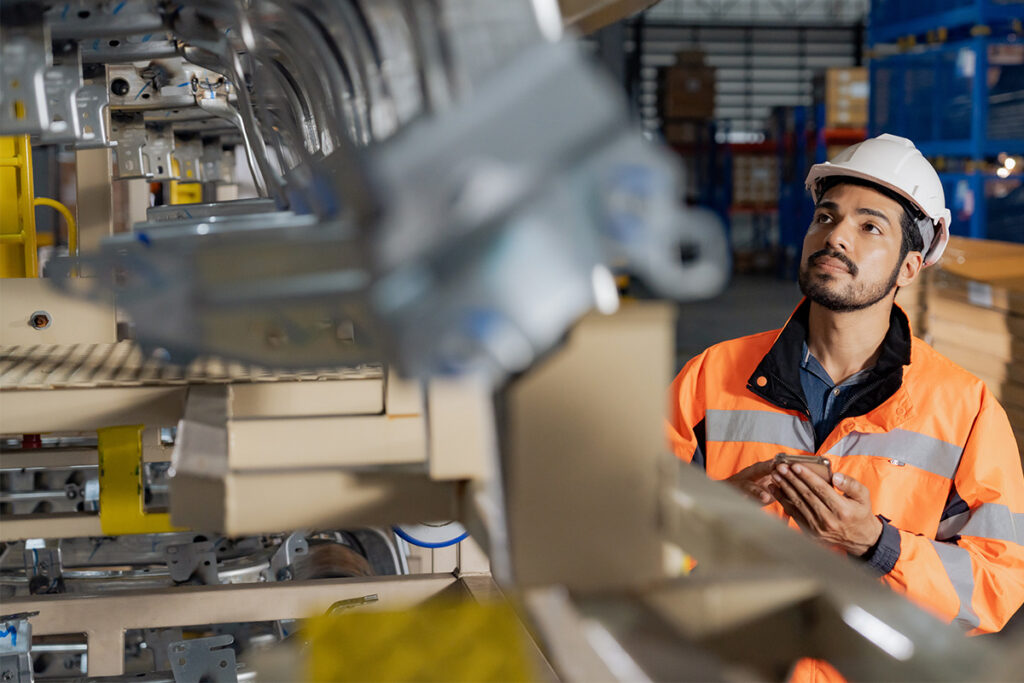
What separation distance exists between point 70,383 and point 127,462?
0.84 feet

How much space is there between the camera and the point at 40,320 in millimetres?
1893

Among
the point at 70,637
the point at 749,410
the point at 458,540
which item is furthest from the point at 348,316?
the point at 70,637

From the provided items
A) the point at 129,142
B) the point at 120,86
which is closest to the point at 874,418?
the point at 120,86

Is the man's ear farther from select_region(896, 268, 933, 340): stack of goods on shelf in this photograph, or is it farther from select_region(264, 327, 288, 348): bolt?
select_region(896, 268, 933, 340): stack of goods on shelf

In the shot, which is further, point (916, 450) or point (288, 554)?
point (288, 554)

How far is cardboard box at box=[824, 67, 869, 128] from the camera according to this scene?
40.0 ft

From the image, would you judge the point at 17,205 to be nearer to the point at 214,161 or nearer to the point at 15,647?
the point at 214,161

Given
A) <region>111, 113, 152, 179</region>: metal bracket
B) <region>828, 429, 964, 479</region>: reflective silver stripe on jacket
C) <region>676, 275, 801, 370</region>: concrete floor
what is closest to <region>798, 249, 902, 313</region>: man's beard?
<region>828, 429, 964, 479</region>: reflective silver stripe on jacket

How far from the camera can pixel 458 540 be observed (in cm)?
206

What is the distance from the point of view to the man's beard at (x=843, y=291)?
7.07 ft

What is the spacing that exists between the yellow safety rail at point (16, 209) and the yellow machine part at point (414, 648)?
264 cm

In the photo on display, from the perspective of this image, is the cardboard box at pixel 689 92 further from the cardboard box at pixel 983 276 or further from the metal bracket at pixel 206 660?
the metal bracket at pixel 206 660

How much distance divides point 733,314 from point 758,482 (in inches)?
380

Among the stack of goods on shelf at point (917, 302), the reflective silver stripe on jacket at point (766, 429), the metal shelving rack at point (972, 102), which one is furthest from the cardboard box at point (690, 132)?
the reflective silver stripe on jacket at point (766, 429)
